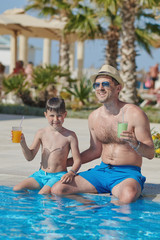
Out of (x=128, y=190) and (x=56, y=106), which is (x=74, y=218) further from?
(x=56, y=106)

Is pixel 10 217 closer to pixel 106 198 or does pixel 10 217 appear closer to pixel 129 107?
pixel 106 198

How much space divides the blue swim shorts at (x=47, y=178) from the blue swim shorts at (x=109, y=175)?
244 millimetres

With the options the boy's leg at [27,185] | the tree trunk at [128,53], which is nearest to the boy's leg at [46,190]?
the boy's leg at [27,185]

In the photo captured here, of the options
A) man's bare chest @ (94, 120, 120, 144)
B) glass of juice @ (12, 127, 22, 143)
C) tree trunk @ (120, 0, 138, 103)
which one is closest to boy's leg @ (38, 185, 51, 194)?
glass of juice @ (12, 127, 22, 143)

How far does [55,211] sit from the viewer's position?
4.31 m

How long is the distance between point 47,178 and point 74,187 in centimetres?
33

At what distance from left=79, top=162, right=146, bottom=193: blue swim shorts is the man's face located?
705 millimetres

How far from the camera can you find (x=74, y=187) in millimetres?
4734

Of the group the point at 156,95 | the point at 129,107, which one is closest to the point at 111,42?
the point at 156,95

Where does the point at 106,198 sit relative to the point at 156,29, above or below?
below

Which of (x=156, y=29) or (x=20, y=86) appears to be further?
(x=156, y=29)

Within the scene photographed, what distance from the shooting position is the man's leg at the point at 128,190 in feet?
14.5

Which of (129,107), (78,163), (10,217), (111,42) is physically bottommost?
(10,217)

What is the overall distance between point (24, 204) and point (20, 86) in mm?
12415
